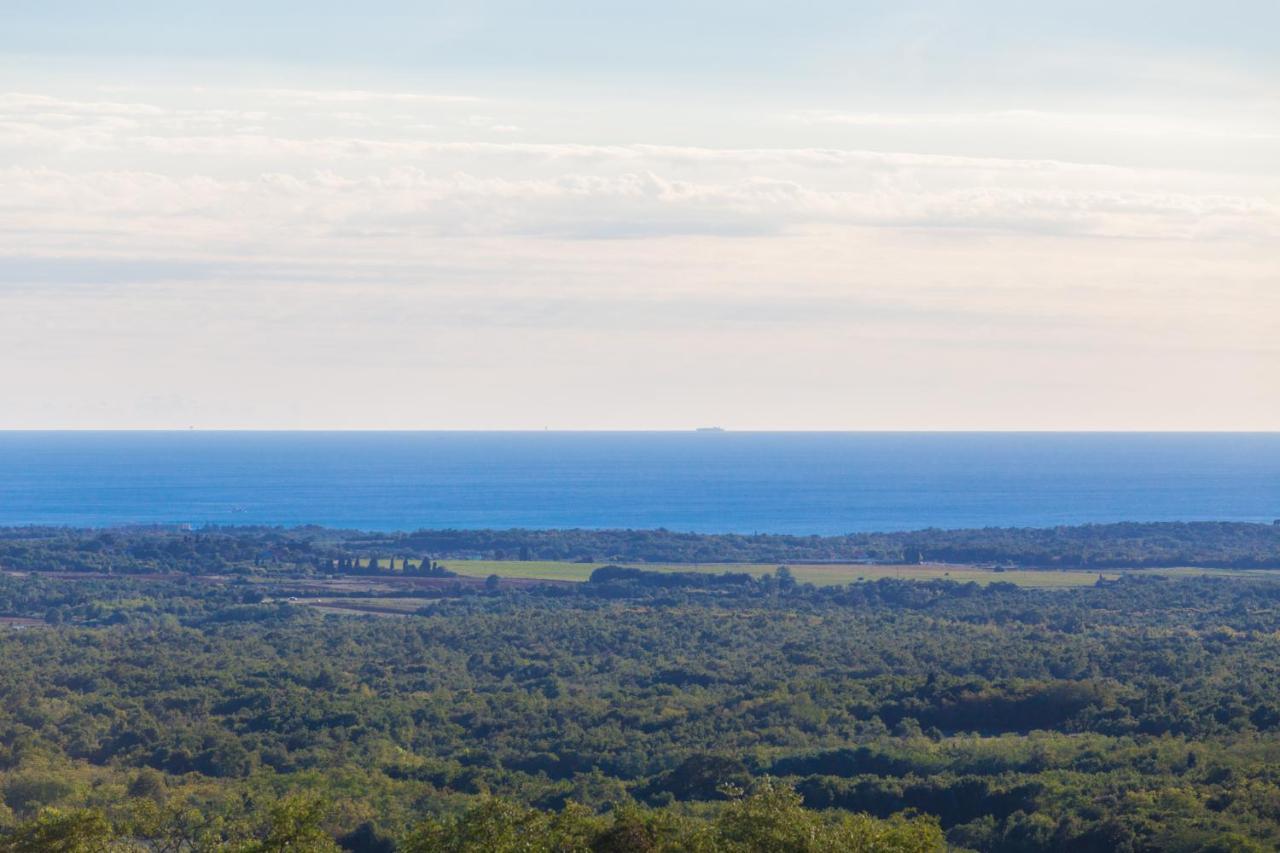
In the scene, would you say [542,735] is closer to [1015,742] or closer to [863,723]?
[863,723]

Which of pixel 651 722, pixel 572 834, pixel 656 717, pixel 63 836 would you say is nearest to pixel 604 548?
pixel 656 717

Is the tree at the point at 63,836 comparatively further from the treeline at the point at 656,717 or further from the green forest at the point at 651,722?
the treeline at the point at 656,717

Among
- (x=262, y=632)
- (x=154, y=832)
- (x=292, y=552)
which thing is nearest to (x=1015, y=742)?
(x=154, y=832)

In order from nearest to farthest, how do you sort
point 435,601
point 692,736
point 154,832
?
1. point 154,832
2. point 692,736
3. point 435,601

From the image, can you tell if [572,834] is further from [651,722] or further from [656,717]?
[656,717]

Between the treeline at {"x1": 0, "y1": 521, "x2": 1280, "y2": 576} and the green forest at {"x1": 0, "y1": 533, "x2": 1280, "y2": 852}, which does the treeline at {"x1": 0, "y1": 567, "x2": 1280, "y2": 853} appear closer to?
the green forest at {"x1": 0, "y1": 533, "x2": 1280, "y2": 852}

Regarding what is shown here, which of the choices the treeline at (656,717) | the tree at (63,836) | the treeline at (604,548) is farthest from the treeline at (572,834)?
the treeline at (604,548)
